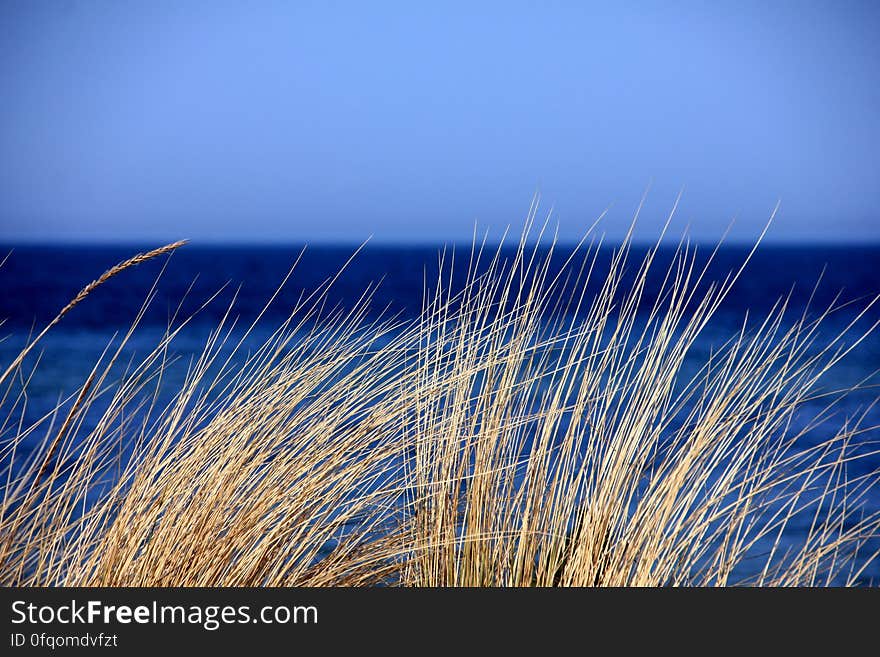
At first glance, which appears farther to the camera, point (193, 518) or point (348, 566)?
point (348, 566)

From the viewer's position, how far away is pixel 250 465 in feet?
5.15

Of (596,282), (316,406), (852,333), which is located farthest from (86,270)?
(316,406)

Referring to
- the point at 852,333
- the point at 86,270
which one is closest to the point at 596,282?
the point at 852,333

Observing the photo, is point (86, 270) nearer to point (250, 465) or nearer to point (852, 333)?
point (852, 333)

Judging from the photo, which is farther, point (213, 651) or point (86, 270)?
point (86, 270)

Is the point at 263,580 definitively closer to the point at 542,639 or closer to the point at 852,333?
the point at 542,639

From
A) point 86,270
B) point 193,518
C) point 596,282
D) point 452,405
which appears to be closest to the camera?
point 193,518

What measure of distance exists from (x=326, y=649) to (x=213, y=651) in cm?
21

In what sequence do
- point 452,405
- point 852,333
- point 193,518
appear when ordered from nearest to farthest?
point 193,518, point 452,405, point 852,333

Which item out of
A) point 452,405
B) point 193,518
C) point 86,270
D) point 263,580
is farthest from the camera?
point 86,270

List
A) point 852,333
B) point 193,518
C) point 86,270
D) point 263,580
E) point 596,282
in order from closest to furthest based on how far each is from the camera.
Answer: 1. point 193,518
2. point 263,580
3. point 852,333
4. point 596,282
5. point 86,270

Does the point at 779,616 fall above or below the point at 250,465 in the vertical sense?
below

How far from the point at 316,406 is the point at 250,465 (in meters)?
0.19

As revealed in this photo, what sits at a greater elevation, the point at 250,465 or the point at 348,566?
the point at 250,465
